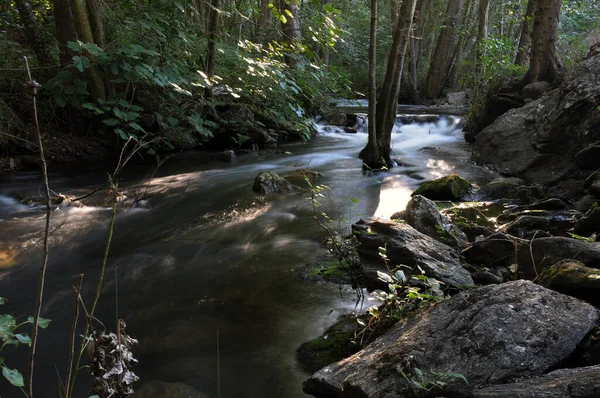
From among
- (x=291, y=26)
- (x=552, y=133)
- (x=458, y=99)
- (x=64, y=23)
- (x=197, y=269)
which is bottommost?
(x=197, y=269)

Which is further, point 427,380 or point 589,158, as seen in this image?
point 589,158

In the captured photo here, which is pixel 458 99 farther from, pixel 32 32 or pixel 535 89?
pixel 32 32

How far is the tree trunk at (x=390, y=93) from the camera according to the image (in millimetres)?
7531

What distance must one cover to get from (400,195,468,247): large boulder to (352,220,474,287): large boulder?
424 millimetres

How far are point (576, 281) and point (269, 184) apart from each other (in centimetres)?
536

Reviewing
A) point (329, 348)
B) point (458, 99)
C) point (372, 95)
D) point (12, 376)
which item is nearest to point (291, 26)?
point (372, 95)

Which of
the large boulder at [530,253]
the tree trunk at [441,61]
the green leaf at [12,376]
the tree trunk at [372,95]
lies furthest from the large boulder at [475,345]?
the tree trunk at [441,61]

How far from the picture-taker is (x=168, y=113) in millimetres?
8227

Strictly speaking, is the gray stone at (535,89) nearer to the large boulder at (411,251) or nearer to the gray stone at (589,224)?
the gray stone at (589,224)

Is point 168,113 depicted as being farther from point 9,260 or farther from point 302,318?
point 302,318

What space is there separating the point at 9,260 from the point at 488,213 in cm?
592

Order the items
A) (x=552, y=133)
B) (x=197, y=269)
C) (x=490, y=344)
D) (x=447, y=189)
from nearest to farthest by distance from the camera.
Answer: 1. (x=490, y=344)
2. (x=197, y=269)
3. (x=447, y=189)
4. (x=552, y=133)

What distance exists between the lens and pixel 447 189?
696 cm

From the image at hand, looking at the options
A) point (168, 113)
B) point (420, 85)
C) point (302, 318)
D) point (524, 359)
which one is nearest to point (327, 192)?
point (168, 113)
